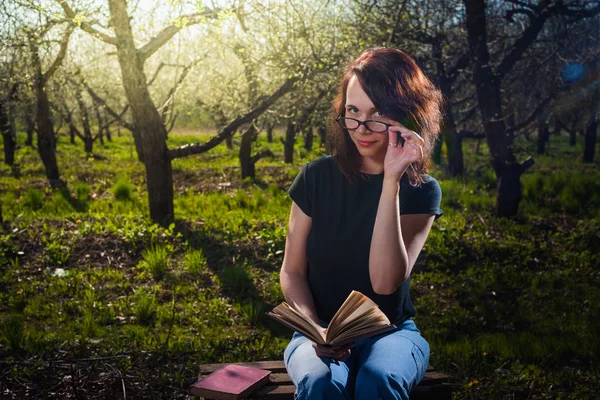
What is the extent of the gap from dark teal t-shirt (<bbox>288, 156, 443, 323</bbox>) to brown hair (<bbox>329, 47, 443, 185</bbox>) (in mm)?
79

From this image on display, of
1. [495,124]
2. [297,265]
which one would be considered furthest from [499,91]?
[297,265]

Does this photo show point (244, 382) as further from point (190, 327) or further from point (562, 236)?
point (562, 236)

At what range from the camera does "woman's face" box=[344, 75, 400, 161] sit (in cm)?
274

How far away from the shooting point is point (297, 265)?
9.76 feet

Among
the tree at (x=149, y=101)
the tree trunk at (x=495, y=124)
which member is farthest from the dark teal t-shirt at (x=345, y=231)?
the tree trunk at (x=495, y=124)

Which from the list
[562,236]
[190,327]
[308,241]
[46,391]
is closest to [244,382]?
[308,241]

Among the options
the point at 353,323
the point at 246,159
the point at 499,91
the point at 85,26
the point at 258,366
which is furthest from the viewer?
the point at 246,159

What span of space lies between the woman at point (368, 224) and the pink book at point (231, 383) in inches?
8.8

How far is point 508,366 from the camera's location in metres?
4.69

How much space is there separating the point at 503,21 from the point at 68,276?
9.01 metres

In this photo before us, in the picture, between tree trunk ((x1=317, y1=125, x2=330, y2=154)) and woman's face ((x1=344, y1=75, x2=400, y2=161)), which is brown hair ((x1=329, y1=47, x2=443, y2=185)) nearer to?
woman's face ((x1=344, y1=75, x2=400, y2=161))

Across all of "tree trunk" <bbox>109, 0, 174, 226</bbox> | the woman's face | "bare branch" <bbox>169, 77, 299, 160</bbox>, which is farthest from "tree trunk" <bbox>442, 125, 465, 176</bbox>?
A: the woman's face

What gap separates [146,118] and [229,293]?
11.3 ft

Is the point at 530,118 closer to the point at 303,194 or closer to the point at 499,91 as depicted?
the point at 499,91
